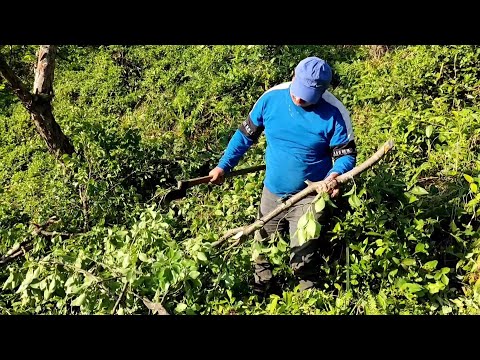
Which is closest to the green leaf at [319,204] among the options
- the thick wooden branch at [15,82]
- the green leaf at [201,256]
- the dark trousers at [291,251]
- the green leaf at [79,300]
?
the dark trousers at [291,251]

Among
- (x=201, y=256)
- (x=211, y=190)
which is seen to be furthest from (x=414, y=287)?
(x=211, y=190)

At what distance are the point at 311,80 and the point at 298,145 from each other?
454 millimetres

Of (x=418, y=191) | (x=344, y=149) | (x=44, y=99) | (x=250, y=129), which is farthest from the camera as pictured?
(x=44, y=99)

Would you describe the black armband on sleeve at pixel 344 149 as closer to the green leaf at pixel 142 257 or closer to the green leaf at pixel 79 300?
the green leaf at pixel 142 257

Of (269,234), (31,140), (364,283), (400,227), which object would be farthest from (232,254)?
(31,140)

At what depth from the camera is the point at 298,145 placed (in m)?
3.18

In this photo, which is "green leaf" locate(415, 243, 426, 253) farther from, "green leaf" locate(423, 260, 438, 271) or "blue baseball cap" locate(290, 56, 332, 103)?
"blue baseball cap" locate(290, 56, 332, 103)

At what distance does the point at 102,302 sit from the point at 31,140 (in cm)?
386

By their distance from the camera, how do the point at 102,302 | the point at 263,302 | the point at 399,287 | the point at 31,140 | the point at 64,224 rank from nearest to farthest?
the point at 102,302 < the point at 399,287 < the point at 263,302 < the point at 64,224 < the point at 31,140

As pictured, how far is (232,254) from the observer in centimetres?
337

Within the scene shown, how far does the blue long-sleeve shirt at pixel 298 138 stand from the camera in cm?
A: 305

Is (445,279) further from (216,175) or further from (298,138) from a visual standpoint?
(216,175)

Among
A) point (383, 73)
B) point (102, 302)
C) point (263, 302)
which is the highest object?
point (383, 73)

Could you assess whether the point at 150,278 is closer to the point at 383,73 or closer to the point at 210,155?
the point at 210,155
